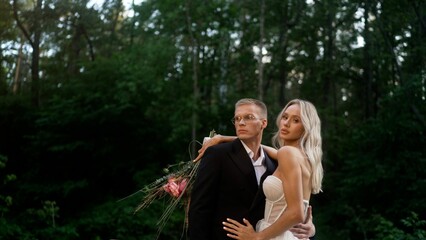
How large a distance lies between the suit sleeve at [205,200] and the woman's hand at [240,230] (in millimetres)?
96

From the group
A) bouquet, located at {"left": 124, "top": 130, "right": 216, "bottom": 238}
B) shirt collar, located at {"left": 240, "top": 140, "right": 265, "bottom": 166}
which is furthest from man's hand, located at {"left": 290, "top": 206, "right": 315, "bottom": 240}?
bouquet, located at {"left": 124, "top": 130, "right": 216, "bottom": 238}

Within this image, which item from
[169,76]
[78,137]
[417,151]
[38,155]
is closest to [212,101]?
[169,76]

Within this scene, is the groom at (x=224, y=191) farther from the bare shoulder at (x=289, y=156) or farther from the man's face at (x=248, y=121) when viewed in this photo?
the bare shoulder at (x=289, y=156)

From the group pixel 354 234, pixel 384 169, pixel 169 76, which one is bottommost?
pixel 354 234

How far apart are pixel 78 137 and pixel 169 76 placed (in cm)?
357

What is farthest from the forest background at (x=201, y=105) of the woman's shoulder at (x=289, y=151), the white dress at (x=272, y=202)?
the woman's shoulder at (x=289, y=151)

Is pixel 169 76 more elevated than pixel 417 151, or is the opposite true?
pixel 169 76

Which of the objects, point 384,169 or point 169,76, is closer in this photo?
point 384,169

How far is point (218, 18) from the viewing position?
16.5m

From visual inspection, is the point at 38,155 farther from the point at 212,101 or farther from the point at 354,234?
the point at 354,234

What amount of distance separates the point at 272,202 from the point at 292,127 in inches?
14.6

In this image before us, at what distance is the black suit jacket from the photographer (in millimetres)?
2549

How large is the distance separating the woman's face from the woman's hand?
44cm

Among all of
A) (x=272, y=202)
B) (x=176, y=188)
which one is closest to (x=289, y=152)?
(x=272, y=202)
